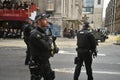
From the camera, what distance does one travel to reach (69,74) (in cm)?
1375

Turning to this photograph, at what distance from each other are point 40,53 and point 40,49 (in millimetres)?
78

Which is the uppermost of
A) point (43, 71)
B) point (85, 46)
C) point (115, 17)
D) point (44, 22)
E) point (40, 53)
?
point (44, 22)

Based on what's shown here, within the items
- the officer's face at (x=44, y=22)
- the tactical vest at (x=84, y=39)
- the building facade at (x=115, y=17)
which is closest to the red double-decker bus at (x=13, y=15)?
the tactical vest at (x=84, y=39)

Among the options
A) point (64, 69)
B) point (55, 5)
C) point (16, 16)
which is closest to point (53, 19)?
point (55, 5)

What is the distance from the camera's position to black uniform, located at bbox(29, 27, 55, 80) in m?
7.52

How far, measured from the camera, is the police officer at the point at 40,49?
7.52 meters

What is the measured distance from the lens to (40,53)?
25.0 feet

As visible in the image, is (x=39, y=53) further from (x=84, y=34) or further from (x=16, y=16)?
(x=16, y=16)

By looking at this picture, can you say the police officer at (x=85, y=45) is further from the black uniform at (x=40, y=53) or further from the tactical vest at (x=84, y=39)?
the black uniform at (x=40, y=53)

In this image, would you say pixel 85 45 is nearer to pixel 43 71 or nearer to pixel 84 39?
pixel 84 39

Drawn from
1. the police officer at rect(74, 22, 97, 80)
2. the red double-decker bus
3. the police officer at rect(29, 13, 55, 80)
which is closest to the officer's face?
the police officer at rect(29, 13, 55, 80)

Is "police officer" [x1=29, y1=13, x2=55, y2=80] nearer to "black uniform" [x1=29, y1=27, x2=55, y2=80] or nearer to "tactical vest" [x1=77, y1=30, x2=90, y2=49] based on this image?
"black uniform" [x1=29, y1=27, x2=55, y2=80]

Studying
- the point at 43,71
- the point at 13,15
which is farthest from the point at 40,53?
the point at 13,15

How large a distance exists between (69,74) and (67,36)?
4810 centimetres
